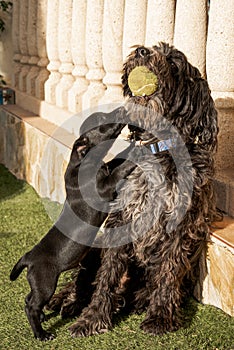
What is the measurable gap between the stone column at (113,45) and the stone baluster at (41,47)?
2.32 m

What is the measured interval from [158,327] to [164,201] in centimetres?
70

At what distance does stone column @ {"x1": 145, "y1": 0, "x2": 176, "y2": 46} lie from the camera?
4492mm

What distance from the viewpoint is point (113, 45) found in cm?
530

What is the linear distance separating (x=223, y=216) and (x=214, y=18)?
120 cm

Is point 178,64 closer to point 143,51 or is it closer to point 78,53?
point 143,51

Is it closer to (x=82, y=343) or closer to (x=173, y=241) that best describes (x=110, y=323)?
(x=82, y=343)

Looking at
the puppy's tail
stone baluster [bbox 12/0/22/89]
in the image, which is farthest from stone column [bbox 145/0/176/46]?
stone baluster [bbox 12/0/22/89]

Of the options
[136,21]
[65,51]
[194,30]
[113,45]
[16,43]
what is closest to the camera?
[194,30]

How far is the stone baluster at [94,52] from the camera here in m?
5.74

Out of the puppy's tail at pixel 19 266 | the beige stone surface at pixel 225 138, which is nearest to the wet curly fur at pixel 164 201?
the puppy's tail at pixel 19 266

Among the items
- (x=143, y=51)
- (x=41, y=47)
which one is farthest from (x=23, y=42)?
(x=143, y=51)

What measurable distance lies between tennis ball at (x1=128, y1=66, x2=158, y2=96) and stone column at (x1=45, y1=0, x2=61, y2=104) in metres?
4.08

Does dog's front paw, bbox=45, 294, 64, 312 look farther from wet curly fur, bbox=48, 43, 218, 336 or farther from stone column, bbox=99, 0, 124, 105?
stone column, bbox=99, 0, 124, 105

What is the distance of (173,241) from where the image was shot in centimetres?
344
